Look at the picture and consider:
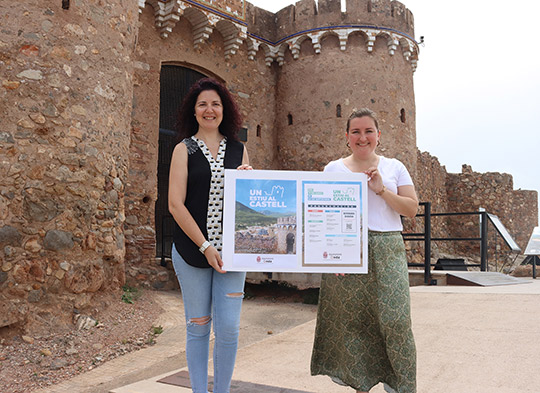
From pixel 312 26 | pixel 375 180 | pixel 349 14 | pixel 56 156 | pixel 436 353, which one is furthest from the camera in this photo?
pixel 312 26

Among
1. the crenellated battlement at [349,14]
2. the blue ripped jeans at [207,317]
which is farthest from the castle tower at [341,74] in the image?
the blue ripped jeans at [207,317]

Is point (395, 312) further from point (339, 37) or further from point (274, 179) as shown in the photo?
point (339, 37)

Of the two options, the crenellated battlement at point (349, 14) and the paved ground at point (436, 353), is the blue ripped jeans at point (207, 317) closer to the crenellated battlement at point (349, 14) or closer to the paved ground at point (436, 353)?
the paved ground at point (436, 353)

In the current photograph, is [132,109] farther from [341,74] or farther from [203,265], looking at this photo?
[203,265]

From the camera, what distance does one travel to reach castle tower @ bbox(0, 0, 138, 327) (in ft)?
16.4

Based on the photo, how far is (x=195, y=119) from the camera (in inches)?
103

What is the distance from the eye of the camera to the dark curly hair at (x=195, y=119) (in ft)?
8.45

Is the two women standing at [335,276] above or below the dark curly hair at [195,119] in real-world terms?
below

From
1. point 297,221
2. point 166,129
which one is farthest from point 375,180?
point 166,129

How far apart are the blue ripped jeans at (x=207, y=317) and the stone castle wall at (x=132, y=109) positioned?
135 inches

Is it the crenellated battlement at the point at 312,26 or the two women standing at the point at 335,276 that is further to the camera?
the crenellated battlement at the point at 312,26

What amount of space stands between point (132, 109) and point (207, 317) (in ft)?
25.4

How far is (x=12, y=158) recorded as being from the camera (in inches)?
197

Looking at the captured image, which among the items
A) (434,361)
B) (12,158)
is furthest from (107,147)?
(434,361)
